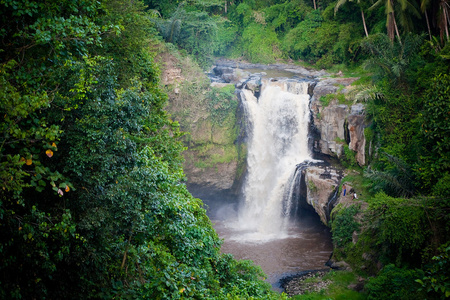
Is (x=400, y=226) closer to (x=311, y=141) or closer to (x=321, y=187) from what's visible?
(x=321, y=187)

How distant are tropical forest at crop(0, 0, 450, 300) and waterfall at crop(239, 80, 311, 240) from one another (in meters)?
0.10

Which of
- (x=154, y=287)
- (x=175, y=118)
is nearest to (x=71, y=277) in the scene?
(x=154, y=287)

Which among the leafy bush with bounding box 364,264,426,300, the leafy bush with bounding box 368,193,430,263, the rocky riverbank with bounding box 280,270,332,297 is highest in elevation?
the leafy bush with bounding box 368,193,430,263

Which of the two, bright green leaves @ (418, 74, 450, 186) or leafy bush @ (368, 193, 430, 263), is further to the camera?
bright green leaves @ (418, 74, 450, 186)

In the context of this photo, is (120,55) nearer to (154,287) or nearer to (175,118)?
(154,287)

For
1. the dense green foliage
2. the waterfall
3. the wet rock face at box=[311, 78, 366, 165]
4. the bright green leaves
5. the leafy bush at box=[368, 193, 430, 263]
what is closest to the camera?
the dense green foliage

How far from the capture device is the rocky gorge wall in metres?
18.8

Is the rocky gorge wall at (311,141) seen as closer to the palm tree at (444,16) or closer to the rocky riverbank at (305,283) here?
the rocky riverbank at (305,283)

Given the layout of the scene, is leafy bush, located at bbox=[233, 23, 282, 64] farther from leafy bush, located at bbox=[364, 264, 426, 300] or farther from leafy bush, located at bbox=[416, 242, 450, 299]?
leafy bush, located at bbox=[416, 242, 450, 299]

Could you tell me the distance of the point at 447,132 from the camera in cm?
1328

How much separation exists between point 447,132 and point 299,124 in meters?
9.72

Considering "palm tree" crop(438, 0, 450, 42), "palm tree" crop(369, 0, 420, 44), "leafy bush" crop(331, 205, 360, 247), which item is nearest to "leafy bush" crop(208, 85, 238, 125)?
"palm tree" crop(369, 0, 420, 44)

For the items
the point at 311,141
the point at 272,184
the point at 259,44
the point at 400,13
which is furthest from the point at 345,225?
the point at 259,44

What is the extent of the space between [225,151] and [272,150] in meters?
3.24
